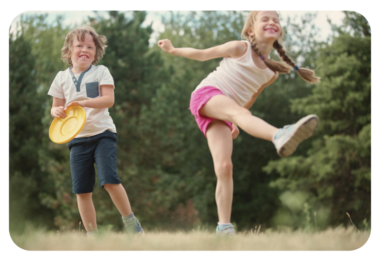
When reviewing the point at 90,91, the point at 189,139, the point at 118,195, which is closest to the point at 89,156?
the point at 118,195

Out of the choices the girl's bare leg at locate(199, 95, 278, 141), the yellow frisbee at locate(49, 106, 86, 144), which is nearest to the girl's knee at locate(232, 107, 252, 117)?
the girl's bare leg at locate(199, 95, 278, 141)

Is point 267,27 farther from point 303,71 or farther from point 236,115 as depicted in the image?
point 236,115

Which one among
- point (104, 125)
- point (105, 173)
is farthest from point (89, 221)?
point (104, 125)

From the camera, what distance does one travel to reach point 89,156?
2.90m

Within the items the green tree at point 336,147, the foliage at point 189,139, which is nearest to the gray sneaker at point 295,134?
the green tree at point 336,147

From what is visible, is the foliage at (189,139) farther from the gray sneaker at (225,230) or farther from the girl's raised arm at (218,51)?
the girl's raised arm at (218,51)

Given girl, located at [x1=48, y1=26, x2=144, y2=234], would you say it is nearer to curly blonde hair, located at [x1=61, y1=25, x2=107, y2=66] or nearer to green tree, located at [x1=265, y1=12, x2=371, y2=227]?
curly blonde hair, located at [x1=61, y1=25, x2=107, y2=66]

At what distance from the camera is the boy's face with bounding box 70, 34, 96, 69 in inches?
116

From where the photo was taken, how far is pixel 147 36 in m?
8.90

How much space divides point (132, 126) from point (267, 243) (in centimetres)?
649

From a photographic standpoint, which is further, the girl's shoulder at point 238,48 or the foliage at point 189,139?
the foliage at point 189,139

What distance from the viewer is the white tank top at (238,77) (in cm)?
271

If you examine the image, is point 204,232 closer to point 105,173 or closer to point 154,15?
point 105,173

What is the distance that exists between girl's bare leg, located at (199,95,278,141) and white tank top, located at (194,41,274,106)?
15 cm
